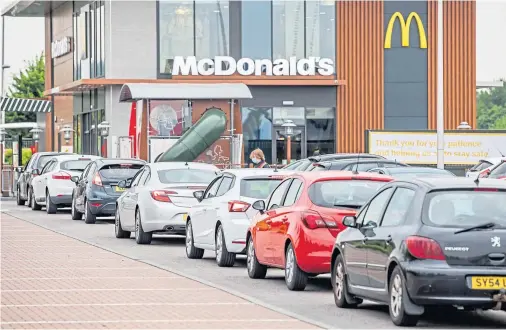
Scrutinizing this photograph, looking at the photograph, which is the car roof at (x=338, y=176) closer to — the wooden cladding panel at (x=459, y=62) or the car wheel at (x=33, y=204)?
the car wheel at (x=33, y=204)

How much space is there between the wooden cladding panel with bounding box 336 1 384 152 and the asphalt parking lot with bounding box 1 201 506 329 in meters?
28.5

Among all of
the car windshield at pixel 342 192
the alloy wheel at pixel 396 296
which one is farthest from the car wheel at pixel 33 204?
the alloy wheel at pixel 396 296

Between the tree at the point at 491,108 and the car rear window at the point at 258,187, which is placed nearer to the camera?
the car rear window at the point at 258,187

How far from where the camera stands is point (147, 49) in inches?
2152

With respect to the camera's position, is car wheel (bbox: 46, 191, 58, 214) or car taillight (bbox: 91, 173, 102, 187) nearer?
car taillight (bbox: 91, 173, 102, 187)

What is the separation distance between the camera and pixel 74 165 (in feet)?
124

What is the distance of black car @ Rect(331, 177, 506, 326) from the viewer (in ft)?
39.3

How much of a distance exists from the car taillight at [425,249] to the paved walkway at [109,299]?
1119mm

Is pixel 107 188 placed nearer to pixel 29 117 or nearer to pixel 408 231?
pixel 408 231

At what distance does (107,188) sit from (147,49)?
2348cm

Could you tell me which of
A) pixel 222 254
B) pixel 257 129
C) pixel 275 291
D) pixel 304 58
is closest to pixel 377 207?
pixel 275 291

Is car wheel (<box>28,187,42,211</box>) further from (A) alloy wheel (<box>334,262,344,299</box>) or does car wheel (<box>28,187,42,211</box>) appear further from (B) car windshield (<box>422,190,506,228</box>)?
(B) car windshield (<box>422,190,506,228</box>)

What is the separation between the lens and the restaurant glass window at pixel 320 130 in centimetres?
5578

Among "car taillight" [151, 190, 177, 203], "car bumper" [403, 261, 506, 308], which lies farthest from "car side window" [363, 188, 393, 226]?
"car taillight" [151, 190, 177, 203]
